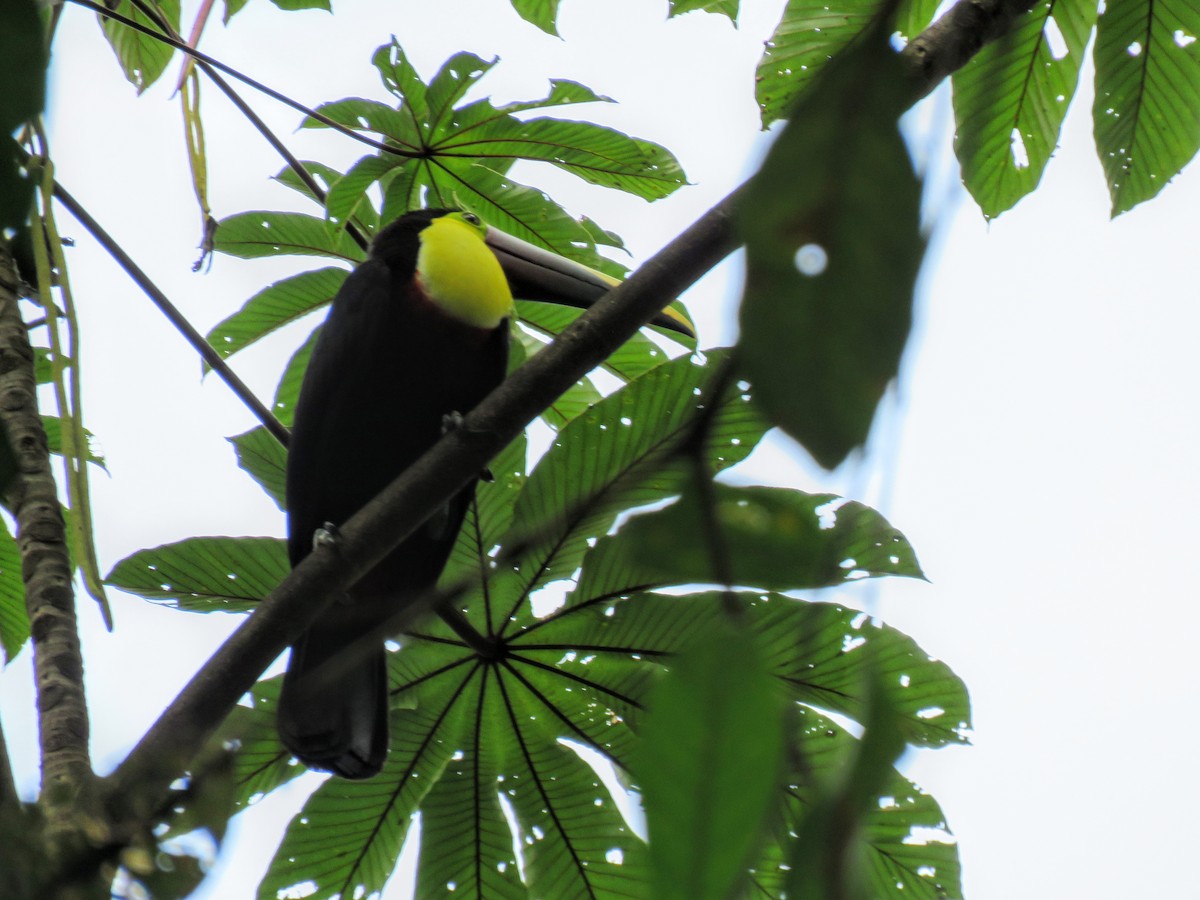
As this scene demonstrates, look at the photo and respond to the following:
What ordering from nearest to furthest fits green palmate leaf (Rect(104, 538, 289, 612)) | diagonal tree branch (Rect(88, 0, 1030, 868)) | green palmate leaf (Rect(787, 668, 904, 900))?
green palmate leaf (Rect(787, 668, 904, 900)) < diagonal tree branch (Rect(88, 0, 1030, 868)) < green palmate leaf (Rect(104, 538, 289, 612))

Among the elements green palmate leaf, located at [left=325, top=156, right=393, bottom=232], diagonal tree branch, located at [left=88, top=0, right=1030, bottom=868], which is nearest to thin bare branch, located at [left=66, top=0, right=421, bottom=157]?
green palmate leaf, located at [left=325, top=156, right=393, bottom=232]

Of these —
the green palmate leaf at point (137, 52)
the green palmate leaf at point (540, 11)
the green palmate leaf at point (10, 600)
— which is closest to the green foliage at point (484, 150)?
the green palmate leaf at point (540, 11)

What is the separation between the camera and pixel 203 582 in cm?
232

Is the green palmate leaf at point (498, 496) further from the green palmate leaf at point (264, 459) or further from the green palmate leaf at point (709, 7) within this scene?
the green palmate leaf at point (709, 7)

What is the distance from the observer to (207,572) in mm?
2309

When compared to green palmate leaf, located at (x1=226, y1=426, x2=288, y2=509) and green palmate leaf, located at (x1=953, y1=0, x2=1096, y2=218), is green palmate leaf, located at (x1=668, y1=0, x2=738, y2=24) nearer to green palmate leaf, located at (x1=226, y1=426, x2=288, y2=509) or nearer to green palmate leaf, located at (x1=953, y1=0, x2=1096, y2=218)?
green palmate leaf, located at (x1=953, y1=0, x2=1096, y2=218)

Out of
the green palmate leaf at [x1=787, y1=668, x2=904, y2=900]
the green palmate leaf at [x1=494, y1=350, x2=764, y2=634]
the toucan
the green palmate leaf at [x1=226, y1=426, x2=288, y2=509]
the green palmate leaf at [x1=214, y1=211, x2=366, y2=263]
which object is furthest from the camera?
the green palmate leaf at [x1=214, y1=211, x2=366, y2=263]

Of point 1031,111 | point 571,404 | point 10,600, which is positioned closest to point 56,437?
point 10,600

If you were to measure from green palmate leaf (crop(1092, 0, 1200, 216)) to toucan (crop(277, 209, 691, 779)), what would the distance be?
1.03 m

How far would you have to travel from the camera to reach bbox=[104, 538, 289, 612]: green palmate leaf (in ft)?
7.45

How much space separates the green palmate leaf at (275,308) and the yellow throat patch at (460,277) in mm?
249

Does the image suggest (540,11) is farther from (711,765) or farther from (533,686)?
(711,765)

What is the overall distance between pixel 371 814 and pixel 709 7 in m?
1.64

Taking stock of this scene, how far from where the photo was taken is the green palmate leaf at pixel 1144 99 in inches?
Result: 85.2
